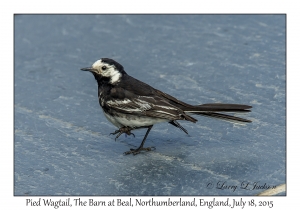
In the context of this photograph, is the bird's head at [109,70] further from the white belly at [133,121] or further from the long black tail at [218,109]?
the long black tail at [218,109]

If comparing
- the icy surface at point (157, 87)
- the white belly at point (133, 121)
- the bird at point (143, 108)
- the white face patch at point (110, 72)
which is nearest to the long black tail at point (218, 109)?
the bird at point (143, 108)

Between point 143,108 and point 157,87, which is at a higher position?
point 157,87

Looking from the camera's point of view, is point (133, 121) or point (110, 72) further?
point (110, 72)

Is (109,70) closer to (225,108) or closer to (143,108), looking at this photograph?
(143,108)

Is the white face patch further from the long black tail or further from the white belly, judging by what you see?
the long black tail

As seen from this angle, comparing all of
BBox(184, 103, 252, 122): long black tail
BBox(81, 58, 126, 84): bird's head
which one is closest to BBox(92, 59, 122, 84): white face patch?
BBox(81, 58, 126, 84): bird's head

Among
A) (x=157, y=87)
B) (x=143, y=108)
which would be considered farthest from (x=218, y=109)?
(x=157, y=87)
